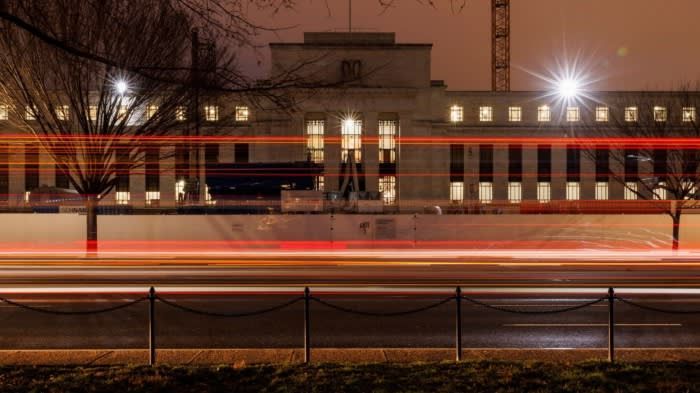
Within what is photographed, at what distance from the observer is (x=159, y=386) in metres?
7.65

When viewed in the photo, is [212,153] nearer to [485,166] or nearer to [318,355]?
[485,166]

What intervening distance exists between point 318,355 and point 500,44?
88335 mm

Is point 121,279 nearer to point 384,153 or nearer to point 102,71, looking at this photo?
point 102,71

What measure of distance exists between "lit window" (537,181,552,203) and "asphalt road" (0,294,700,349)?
152 ft

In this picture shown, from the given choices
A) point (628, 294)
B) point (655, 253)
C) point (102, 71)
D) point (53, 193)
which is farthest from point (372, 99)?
point (628, 294)

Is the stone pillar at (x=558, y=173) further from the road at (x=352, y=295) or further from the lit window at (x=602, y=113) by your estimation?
the road at (x=352, y=295)

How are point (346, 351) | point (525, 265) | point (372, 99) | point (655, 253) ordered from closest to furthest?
point (346, 351) → point (525, 265) → point (655, 253) → point (372, 99)

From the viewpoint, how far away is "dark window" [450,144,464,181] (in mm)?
59219

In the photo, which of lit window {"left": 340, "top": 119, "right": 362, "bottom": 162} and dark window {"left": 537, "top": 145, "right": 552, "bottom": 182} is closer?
lit window {"left": 340, "top": 119, "right": 362, "bottom": 162}

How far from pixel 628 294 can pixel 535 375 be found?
324 inches

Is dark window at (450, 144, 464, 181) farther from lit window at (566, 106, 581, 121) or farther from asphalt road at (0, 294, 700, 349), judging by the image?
asphalt road at (0, 294, 700, 349)

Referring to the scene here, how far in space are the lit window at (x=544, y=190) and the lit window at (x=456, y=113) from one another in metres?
10.4

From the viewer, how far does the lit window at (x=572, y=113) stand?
59.9m

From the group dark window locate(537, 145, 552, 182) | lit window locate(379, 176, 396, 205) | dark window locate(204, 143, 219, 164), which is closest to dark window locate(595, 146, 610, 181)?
dark window locate(537, 145, 552, 182)
